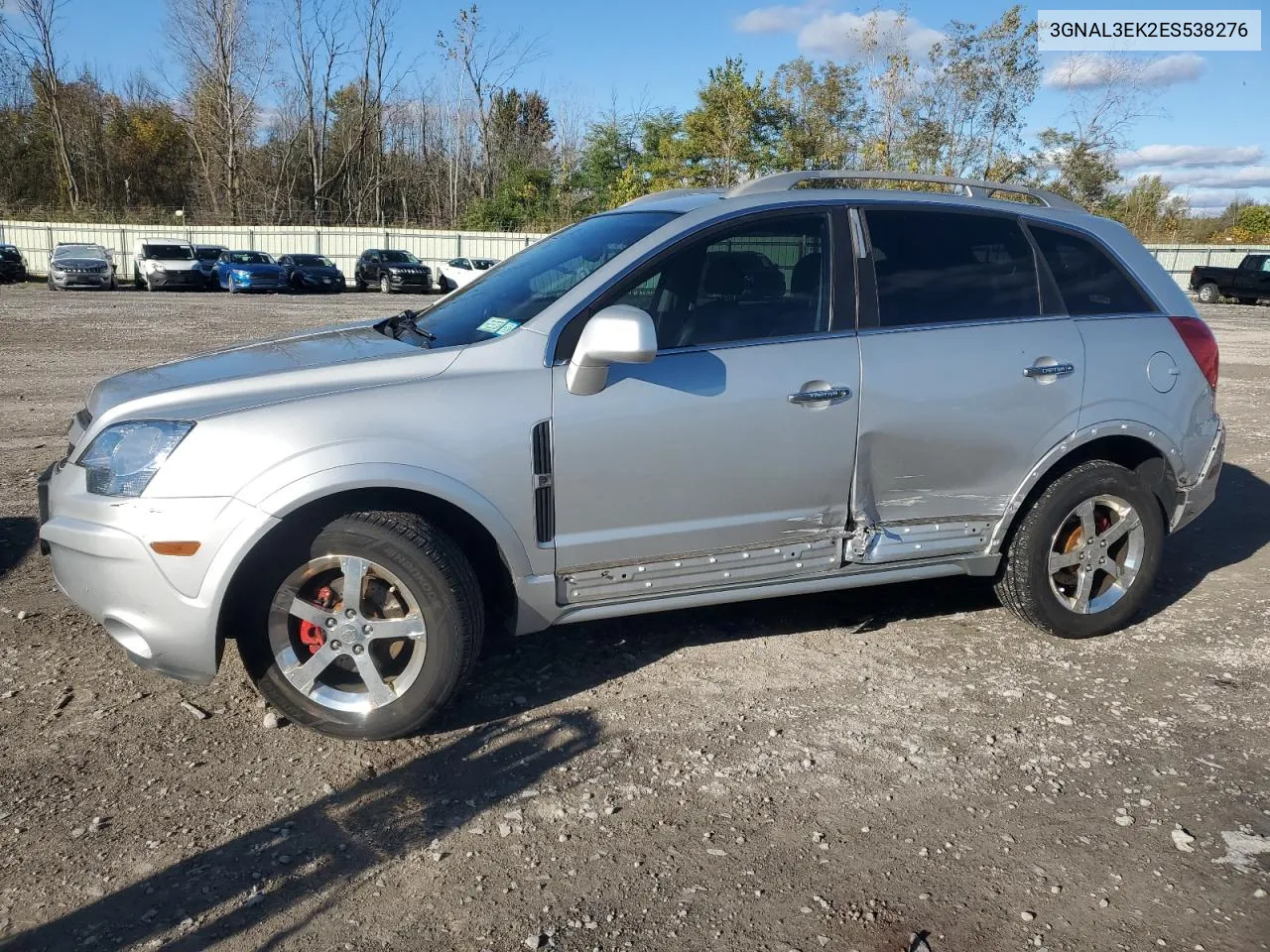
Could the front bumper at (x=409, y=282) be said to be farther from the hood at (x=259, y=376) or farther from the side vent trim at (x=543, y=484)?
the side vent trim at (x=543, y=484)

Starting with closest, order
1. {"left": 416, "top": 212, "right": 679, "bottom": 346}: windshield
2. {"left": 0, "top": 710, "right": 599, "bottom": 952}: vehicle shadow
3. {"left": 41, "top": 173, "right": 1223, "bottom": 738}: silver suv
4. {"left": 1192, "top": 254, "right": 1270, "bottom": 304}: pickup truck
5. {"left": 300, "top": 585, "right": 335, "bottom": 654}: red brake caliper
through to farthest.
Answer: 1. {"left": 0, "top": 710, "right": 599, "bottom": 952}: vehicle shadow
2. {"left": 41, "top": 173, "right": 1223, "bottom": 738}: silver suv
3. {"left": 300, "top": 585, "right": 335, "bottom": 654}: red brake caliper
4. {"left": 416, "top": 212, "right": 679, "bottom": 346}: windshield
5. {"left": 1192, "top": 254, "right": 1270, "bottom": 304}: pickup truck

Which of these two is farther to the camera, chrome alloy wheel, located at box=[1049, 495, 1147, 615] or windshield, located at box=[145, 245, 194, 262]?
windshield, located at box=[145, 245, 194, 262]

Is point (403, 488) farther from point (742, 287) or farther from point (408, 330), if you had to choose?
point (742, 287)

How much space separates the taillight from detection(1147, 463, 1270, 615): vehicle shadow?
1184mm

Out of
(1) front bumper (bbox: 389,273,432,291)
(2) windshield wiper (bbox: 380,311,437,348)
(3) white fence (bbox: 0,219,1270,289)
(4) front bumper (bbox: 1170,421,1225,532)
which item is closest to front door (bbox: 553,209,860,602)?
(2) windshield wiper (bbox: 380,311,437,348)

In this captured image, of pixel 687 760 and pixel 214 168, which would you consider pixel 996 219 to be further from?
pixel 214 168

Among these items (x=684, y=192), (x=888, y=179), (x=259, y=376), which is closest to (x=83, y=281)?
(x=684, y=192)

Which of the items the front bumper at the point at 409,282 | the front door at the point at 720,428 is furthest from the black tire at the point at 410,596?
the front bumper at the point at 409,282

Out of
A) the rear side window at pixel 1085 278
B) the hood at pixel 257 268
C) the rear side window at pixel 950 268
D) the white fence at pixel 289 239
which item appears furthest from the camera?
the white fence at pixel 289 239

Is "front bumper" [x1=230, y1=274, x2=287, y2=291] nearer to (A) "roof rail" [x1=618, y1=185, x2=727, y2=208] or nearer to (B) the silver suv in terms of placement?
(B) the silver suv

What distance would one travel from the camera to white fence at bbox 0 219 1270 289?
4162cm

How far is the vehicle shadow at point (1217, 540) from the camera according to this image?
532 centimetres

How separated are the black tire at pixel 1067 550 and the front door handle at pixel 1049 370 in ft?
1.42

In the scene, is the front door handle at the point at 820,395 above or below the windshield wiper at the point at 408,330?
below
